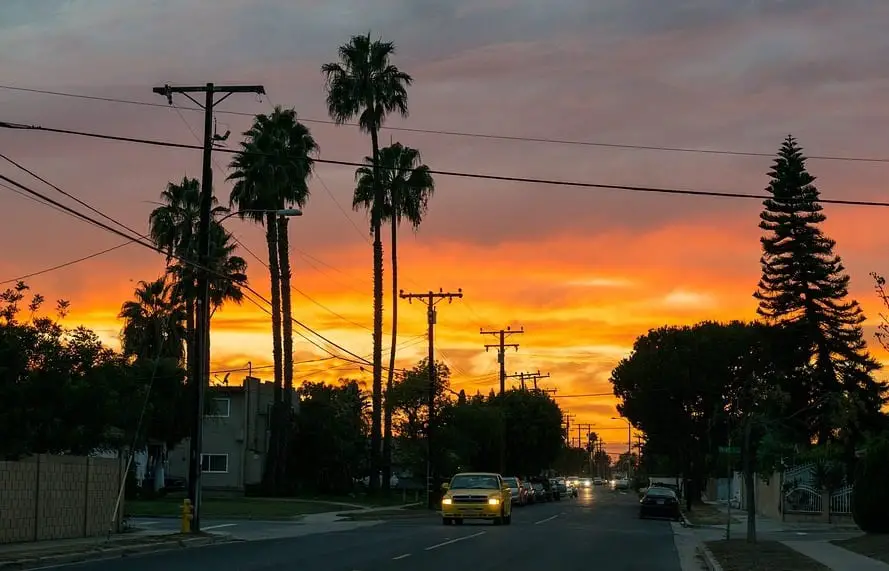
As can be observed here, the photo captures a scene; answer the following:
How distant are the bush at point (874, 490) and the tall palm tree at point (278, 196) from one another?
30.8m

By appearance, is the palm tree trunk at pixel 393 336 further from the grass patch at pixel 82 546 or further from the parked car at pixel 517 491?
the grass patch at pixel 82 546

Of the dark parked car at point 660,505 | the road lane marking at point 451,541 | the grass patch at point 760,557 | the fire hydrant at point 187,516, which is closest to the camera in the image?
the grass patch at point 760,557

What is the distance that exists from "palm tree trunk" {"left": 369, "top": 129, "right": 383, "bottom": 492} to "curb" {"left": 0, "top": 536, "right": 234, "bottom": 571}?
28710mm

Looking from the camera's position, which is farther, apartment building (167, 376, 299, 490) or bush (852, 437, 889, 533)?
apartment building (167, 376, 299, 490)

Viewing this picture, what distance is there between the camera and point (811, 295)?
184 ft

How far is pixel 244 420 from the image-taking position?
222ft

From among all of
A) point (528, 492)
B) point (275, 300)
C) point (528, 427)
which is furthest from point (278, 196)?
point (528, 427)

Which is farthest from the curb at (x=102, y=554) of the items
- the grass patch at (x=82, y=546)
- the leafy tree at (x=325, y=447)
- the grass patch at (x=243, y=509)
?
the leafy tree at (x=325, y=447)

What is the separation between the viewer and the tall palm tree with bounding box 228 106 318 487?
52375mm

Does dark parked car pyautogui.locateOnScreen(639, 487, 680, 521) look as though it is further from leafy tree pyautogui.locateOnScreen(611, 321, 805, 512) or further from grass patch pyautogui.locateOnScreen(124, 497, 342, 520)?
leafy tree pyautogui.locateOnScreen(611, 321, 805, 512)

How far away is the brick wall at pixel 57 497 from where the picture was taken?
24.6 metres

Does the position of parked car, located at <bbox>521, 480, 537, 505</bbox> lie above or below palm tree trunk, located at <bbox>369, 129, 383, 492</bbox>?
below

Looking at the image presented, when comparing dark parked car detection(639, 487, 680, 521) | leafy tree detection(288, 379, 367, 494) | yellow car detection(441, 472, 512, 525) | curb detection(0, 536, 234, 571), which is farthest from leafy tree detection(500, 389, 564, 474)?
curb detection(0, 536, 234, 571)

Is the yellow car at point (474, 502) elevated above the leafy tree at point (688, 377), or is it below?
below
